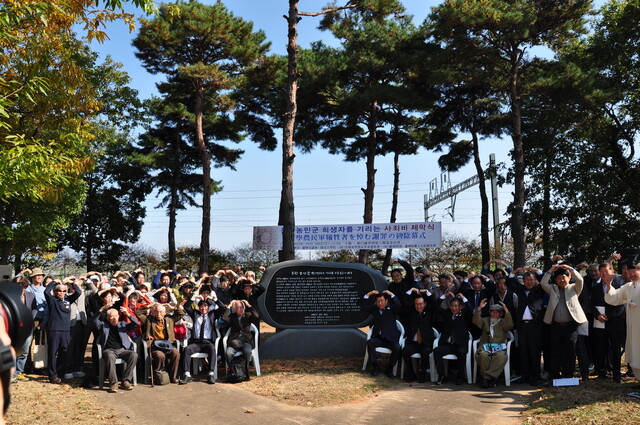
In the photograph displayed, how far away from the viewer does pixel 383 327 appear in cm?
900

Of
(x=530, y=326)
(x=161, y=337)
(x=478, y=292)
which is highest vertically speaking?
(x=478, y=292)

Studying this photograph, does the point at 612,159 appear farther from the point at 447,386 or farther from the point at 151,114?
the point at 151,114

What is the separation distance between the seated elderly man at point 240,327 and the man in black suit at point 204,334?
24 cm

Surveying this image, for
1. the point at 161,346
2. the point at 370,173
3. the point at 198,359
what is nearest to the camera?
the point at 161,346

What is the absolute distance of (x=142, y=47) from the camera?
22.1 meters

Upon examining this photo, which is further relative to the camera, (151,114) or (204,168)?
(151,114)

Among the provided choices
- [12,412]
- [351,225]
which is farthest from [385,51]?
[12,412]

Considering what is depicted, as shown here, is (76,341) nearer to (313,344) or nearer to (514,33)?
(313,344)

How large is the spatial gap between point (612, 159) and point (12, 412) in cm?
1718

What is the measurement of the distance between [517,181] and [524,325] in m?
9.95

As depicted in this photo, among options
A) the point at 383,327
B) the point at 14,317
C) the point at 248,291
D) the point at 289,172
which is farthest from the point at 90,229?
the point at 14,317

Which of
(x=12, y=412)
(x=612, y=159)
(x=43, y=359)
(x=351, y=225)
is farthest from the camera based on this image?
(x=351, y=225)

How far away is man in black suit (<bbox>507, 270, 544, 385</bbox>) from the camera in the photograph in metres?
8.11

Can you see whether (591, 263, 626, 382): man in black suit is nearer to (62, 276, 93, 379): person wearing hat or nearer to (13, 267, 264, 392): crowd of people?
(13, 267, 264, 392): crowd of people
